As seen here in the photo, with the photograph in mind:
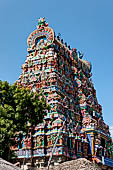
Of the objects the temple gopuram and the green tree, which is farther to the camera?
the temple gopuram

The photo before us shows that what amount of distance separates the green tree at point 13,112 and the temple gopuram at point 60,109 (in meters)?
4.14

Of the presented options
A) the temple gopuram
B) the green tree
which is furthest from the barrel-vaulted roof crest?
the green tree

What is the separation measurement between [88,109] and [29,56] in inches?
428

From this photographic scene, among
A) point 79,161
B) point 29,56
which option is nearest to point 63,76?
point 29,56

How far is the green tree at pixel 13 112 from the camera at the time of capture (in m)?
23.1

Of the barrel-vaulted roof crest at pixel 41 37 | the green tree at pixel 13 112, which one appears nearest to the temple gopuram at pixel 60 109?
Result: the barrel-vaulted roof crest at pixel 41 37

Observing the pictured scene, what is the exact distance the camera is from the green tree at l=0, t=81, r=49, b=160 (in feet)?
75.7

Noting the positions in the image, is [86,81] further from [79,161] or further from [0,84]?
[79,161]

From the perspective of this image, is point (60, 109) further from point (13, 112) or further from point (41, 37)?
point (41, 37)

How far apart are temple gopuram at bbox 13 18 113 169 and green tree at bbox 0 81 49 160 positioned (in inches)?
163

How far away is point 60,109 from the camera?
1275 inches

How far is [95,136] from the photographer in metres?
34.4

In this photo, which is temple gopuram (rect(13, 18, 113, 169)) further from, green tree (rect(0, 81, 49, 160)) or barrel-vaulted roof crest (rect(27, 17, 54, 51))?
green tree (rect(0, 81, 49, 160))

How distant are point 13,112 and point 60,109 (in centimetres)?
932
